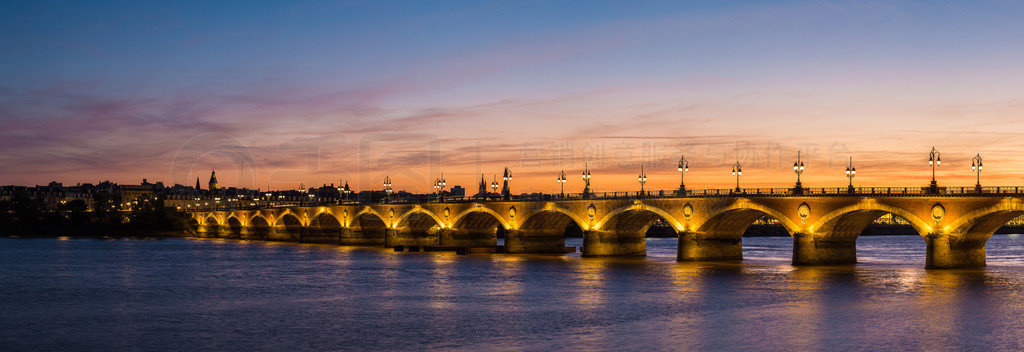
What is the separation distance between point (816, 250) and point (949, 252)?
9167 millimetres

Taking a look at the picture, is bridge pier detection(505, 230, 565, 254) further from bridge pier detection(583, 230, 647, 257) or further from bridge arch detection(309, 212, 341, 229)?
bridge arch detection(309, 212, 341, 229)

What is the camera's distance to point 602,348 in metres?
30.2

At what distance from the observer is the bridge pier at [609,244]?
81.2 m

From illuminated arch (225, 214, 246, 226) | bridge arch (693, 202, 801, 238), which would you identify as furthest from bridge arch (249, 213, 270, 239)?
bridge arch (693, 202, 801, 238)

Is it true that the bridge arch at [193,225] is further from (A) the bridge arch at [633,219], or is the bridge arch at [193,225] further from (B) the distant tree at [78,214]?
(A) the bridge arch at [633,219]

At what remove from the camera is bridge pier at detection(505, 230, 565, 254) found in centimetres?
9056

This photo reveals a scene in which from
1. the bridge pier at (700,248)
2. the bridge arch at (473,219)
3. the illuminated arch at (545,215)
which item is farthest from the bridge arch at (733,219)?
the bridge arch at (473,219)

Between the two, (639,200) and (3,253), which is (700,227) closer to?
(639,200)

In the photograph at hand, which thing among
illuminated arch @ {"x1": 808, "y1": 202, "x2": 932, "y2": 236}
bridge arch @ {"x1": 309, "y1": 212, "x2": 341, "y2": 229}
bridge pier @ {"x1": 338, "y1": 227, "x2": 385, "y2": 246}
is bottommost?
bridge pier @ {"x1": 338, "y1": 227, "x2": 385, "y2": 246}

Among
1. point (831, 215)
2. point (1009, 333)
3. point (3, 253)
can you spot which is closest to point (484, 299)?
point (1009, 333)

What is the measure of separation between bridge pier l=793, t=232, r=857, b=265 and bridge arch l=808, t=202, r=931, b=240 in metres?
0.53

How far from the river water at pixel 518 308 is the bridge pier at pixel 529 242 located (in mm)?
20323

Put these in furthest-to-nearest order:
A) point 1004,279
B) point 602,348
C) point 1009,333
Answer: point 1004,279 < point 1009,333 < point 602,348

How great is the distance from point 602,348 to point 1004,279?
34431 millimetres
